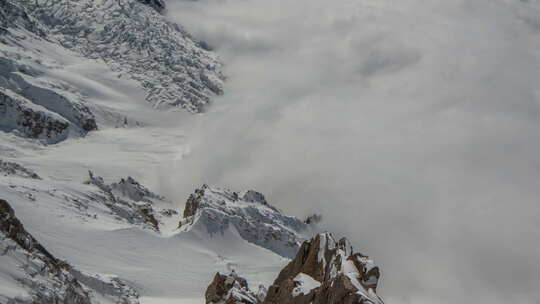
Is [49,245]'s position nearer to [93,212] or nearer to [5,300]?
[93,212]

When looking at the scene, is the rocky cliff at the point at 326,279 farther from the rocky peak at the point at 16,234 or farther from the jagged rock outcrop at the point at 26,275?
the rocky peak at the point at 16,234

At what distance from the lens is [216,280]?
325 ft

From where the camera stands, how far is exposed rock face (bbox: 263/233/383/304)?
4747 centimetres

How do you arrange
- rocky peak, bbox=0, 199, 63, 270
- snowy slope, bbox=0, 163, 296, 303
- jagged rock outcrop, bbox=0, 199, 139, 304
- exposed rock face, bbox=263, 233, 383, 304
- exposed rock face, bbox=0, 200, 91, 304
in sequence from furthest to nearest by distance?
1. snowy slope, bbox=0, 163, 296, 303
2. rocky peak, bbox=0, 199, 63, 270
3. exposed rock face, bbox=0, 200, 91, 304
4. jagged rock outcrop, bbox=0, 199, 139, 304
5. exposed rock face, bbox=263, 233, 383, 304

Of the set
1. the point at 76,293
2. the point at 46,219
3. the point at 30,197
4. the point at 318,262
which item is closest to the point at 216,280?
the point at 318,262

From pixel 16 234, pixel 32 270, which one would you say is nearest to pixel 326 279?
pixel 32 270

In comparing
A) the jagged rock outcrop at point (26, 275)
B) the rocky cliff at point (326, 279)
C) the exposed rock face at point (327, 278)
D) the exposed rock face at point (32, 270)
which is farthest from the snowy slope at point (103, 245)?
the exposed rock face at point (32, 270)

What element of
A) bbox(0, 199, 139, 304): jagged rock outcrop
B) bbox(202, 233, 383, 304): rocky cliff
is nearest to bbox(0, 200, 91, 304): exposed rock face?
bbox(0, 199, 139, 304): jagged rock outcrop

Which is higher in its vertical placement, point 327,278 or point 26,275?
point 327,278

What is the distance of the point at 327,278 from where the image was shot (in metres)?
64.0

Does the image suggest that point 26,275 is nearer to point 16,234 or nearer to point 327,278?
point 16,234

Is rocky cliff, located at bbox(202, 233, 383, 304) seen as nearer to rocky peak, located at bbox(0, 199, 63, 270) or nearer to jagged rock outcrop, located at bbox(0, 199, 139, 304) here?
jagged rock outcrop, located at bbox(0, 199, 139, 304)

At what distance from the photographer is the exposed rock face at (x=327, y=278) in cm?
4747

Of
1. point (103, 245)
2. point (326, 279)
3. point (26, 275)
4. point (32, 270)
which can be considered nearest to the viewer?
point (26, 275)
